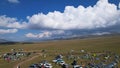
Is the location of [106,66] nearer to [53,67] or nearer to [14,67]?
[53,67]

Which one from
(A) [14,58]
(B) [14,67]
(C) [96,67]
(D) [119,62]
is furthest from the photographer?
(A) [14,58]

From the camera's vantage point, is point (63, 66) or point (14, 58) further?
point (14, 58)

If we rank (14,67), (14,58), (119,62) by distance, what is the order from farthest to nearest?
1. (14,58)
2. (119,62)
3. (14,67)

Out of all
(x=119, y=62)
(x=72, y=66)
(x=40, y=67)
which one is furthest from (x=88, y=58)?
(x=40, y=67)

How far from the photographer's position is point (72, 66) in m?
76.0

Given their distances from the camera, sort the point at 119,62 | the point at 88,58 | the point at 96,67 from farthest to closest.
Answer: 1. the point at 88,58
2. the point at 119,62
3. the point at 96,67

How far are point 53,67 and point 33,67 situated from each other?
21.2 ft

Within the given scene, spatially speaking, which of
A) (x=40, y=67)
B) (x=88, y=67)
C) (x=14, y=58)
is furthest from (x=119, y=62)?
(x=14, y=58)

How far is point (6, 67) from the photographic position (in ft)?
259

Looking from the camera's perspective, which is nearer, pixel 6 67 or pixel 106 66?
pixel 106 66

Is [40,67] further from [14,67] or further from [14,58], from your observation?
[14,58]

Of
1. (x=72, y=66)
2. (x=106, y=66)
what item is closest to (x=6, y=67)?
(x=72, y=66)

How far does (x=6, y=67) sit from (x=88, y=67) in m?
26.9

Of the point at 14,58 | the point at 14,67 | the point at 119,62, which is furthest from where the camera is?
the point at 14,58
